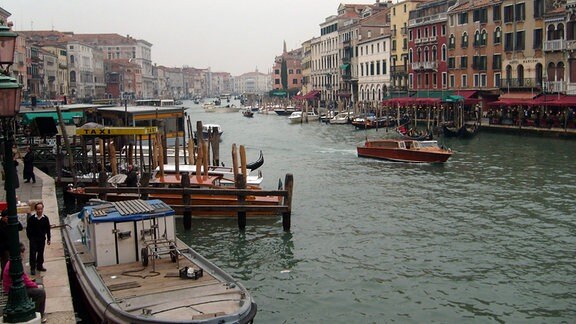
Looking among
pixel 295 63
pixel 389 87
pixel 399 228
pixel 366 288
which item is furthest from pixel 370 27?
pixel 366 288

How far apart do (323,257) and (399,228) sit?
325cm

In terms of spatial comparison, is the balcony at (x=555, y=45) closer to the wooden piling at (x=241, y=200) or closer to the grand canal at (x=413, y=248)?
the grand canal at (x=413, y=248)

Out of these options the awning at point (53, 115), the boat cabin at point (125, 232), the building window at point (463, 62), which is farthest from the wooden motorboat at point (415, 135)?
the boat cabin at point (125, 232)

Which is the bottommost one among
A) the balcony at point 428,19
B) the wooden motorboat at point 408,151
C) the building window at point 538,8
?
the wooden motorboat at point 408,151

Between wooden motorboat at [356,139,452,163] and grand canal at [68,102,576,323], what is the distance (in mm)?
2224

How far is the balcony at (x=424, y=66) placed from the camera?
56.5 m

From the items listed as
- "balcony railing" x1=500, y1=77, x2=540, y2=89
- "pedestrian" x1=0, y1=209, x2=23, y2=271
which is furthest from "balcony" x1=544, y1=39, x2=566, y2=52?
"pedestrian" x1=0, y1=209, x2=23, y2=271

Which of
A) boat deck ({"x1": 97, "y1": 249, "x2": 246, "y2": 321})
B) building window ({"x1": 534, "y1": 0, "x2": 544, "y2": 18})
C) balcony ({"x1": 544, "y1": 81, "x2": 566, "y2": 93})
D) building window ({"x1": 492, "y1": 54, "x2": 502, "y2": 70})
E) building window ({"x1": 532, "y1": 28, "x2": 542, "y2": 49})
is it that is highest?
building window ({"x1": 534, "y1": 0, "x2": 544, "y2": 18})

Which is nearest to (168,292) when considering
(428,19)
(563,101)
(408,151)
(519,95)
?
(408,151)

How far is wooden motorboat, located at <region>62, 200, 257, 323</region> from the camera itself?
331 inches

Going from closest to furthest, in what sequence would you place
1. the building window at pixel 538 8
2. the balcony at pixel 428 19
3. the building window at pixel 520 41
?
the building window at pixel 538 8 < the building window at pixel 520 41 < the balcony at pixel 428 19

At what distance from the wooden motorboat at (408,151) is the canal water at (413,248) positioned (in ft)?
6.45

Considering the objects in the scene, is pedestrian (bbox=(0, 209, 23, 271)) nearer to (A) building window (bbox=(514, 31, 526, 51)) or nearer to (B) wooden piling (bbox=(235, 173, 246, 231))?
(B) wooden piling (bbox=(235, 173, 246, 231))

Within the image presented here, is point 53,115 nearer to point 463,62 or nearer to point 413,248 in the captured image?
point 413,248
